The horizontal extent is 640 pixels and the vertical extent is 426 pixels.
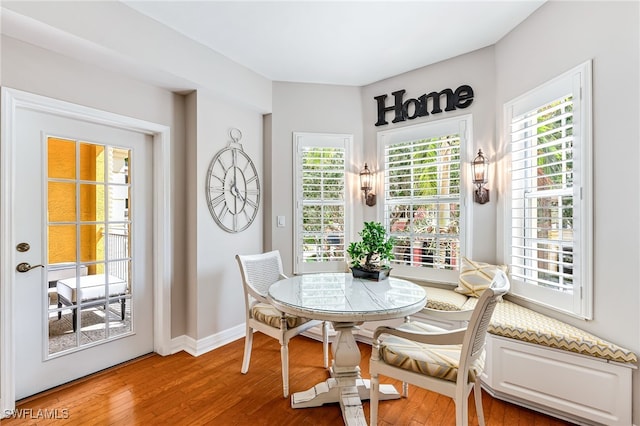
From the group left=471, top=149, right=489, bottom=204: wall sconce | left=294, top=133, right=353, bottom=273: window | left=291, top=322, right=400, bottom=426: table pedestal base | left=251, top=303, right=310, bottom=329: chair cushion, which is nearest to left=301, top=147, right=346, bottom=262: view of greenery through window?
left=294, top=133, right=353, bottom=273: window

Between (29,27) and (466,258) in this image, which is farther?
(466,258)

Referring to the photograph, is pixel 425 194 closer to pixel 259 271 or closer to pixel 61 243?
pixel 259 271

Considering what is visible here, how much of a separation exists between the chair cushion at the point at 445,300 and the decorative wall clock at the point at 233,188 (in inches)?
79.3

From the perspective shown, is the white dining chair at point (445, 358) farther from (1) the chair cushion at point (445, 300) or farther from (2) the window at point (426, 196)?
(2) the window at point (426, 196)

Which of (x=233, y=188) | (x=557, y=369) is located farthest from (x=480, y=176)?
(x=233, y=188)

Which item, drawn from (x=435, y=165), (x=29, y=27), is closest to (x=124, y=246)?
(x=29, y=27)

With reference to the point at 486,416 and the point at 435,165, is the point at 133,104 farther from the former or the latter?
the point at 486,416

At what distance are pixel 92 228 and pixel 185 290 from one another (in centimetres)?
96

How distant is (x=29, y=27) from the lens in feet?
5.89

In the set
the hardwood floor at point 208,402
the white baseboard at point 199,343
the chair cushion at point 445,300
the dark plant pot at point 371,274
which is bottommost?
the hardwood floor at point 208,402

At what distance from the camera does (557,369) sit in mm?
1814

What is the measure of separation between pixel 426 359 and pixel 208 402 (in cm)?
152

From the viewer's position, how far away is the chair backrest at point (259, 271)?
2.46 metres

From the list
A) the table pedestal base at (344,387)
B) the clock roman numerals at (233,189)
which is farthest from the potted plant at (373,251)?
the clock roman numerals at (233,189)
